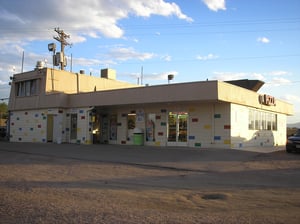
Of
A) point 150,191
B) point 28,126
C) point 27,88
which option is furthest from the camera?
point 27,88

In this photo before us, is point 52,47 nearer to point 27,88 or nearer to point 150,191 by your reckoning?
point 27,88

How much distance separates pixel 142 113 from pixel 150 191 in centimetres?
1557

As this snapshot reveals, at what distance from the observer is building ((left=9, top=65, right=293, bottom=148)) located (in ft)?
68.2

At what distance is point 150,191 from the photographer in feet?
28.8

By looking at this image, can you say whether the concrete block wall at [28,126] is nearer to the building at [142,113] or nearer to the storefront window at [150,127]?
the building at [142,113]

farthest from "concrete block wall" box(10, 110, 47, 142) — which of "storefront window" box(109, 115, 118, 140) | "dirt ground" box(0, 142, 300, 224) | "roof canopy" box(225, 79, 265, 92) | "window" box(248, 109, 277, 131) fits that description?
"roof canopy" box(225, 79, 265, 92)

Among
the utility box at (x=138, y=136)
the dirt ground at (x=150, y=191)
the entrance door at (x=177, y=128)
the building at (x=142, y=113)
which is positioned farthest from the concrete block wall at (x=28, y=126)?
the dirt ground at (x=150, y=191)

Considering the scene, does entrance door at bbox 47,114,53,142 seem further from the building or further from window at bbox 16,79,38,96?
window at bbox 16,79,38,96

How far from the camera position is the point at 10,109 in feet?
105

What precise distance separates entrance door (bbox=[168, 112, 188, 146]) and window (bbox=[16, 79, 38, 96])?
13.4 metres

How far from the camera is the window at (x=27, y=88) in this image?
98.7 feet

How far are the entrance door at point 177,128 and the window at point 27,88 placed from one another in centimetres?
1336

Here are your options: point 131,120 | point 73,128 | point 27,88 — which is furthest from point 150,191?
point 27,88

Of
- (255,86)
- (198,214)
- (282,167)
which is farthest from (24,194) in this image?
(255,86)
